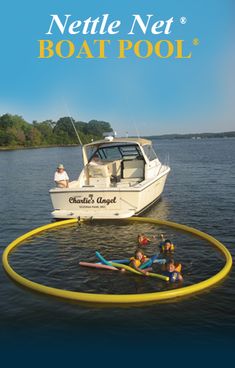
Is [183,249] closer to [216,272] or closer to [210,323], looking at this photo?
[216,272]

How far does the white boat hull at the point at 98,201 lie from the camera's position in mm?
14836

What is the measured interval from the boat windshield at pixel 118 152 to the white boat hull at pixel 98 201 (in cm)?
440

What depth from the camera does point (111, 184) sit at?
58.1 feet

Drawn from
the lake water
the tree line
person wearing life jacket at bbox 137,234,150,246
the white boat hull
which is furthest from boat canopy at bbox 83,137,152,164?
the tree line

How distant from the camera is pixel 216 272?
10.1 metres

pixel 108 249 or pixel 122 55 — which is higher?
pixel 122 55

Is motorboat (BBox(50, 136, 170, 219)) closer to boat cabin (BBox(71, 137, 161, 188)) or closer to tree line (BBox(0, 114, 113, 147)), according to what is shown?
boat cabin (BBox(71, 137, 161, 188))

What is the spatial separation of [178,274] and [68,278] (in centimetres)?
305

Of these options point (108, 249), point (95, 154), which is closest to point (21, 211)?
point (95, 154)

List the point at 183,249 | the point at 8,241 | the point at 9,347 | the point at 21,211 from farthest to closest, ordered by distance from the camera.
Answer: the point at 21,211
the point at 8,241
the point at 183,249
the point at 9,347

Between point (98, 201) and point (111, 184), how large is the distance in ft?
9.20

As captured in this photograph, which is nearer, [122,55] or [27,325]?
[27,325]

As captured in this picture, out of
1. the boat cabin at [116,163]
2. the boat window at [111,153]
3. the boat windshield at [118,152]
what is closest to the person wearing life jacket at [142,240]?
the boat cabin at [116,163]

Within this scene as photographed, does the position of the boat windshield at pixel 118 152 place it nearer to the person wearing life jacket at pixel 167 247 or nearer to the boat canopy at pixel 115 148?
the boat canopy at pixel 115 148
